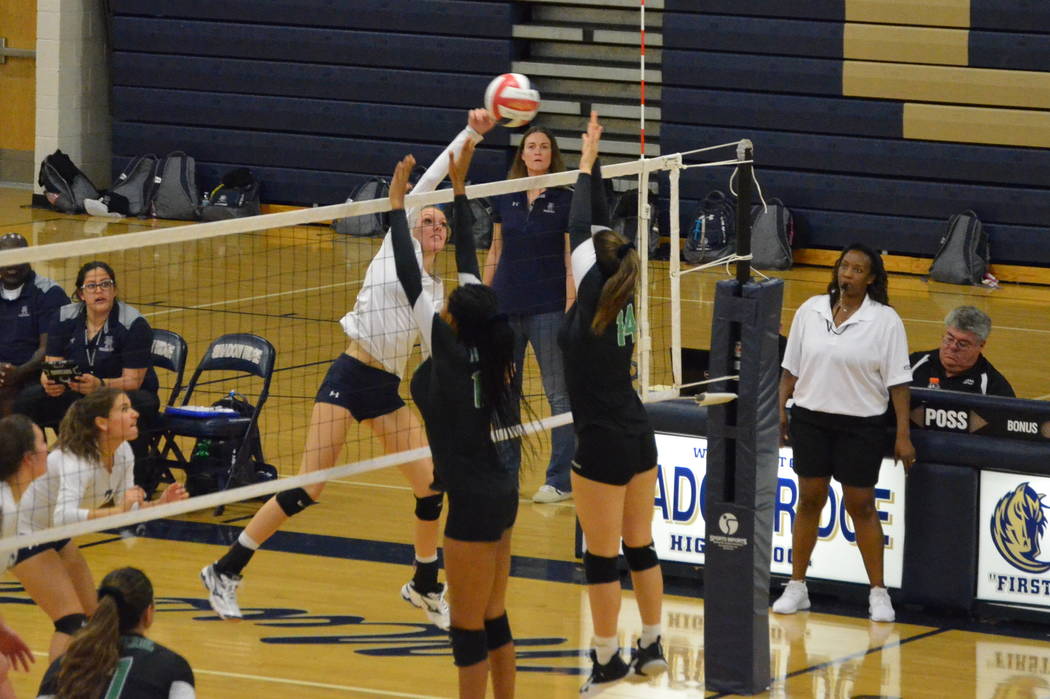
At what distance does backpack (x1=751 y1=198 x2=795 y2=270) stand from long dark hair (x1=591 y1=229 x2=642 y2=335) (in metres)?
10.6

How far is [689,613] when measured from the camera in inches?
330

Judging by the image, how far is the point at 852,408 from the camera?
822cm

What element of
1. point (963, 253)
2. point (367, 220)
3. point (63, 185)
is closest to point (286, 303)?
point (367, 220)

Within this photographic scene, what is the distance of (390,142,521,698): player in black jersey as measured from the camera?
6078mm

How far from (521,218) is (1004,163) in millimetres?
8924

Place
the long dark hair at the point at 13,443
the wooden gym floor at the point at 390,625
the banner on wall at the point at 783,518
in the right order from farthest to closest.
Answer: the banner on wall at the point at 783,518 < the wooden gym floor at the point at 390,625 < the long dark hair at the point at 13,443

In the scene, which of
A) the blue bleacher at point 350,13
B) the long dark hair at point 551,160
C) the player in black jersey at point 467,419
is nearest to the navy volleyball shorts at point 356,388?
the player in black jersey at point 467,419

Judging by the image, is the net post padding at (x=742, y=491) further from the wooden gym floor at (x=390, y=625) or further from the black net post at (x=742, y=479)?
the wooden gym floor at (x=390, y=625)

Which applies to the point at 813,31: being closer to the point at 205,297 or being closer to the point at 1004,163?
the point at 1004,163

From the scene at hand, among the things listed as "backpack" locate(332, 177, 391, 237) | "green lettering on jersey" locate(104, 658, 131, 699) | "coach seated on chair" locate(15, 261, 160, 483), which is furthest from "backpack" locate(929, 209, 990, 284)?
"green lettering on jersey" locate(104, 658, 131, 699)

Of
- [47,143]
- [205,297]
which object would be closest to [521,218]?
[205,297]

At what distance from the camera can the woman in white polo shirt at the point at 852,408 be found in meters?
8.19

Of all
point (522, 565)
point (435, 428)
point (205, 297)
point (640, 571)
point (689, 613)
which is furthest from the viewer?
point (205, 297)

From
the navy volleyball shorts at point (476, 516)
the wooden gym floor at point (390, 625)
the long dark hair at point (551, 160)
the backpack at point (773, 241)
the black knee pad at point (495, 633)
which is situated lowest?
the wooden gym floor at point (390, 625)
